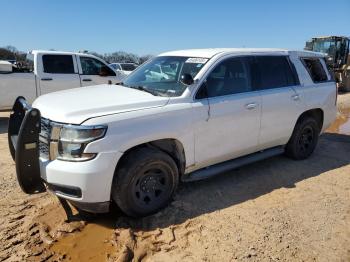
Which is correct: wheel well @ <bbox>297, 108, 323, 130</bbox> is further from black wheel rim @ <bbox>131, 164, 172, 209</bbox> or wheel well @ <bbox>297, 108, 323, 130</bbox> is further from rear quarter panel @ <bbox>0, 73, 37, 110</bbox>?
rear quarter panel @ <bbox>0, 73, 37, 110</bbox>

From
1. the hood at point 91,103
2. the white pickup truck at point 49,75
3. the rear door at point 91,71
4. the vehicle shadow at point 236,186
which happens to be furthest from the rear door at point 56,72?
the vehicle shadow at point 236,186

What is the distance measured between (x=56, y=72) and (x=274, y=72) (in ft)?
21.6

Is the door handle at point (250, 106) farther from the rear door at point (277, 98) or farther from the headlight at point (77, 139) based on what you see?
the headlight at point (77, 139)

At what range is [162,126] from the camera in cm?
401

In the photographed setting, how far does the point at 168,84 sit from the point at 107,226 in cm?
184

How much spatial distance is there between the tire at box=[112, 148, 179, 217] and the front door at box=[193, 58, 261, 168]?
0.47 meters

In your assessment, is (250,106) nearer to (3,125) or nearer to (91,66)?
(91,66)

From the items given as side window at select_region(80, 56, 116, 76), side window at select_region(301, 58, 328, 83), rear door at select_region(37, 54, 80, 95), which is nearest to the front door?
side window at select_region(301, 58, 328, 83)

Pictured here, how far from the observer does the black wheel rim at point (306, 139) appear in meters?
6.15

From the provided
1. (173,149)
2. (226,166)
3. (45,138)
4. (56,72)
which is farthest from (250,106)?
(56,72)

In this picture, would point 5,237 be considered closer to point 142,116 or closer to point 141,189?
point 141,189

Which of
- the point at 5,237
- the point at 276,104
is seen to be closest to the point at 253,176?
the point at 276,104

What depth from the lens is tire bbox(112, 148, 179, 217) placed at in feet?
12.6

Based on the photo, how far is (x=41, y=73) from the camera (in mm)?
9859
